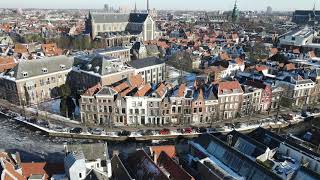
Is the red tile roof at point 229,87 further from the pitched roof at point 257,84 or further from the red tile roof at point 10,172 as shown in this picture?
the red tile roof at point 10,172

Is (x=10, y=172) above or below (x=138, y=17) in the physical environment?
below

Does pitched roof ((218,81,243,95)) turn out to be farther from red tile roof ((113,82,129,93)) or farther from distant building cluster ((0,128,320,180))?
red tile roof ((113,82,129,93))

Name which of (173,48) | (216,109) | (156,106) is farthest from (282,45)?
(156,106)

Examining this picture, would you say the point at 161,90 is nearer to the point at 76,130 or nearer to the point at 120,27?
the point at 76,130

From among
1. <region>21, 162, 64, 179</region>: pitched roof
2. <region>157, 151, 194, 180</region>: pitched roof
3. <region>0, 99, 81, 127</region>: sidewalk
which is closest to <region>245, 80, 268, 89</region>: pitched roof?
<region>157, 151, 194, 180</region>: pitched roof

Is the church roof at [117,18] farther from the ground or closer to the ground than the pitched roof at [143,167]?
farther from the ground

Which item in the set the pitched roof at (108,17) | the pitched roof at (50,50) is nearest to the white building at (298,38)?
the pitched roof at (108,17)

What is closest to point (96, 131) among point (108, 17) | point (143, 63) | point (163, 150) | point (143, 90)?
point (143, 90)
